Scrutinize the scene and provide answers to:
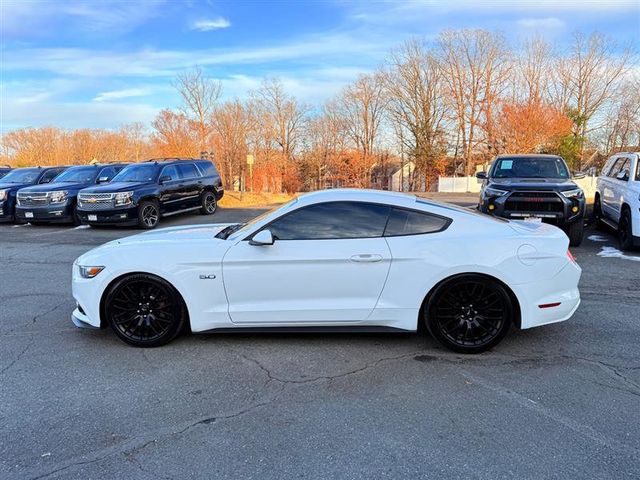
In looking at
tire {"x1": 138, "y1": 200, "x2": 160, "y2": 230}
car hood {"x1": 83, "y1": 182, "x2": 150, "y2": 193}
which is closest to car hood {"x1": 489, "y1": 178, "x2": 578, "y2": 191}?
tire {"x1": 138, "y1": 200, "x2": 160, "y2": 230}

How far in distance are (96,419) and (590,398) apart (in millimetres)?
3494

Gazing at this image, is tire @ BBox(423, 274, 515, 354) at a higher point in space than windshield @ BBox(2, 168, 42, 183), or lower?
lower

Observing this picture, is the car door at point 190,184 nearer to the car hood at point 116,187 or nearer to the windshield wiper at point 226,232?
the car hood at point 116,187

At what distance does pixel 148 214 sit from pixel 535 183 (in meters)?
9.82

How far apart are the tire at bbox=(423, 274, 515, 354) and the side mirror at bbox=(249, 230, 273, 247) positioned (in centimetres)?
150

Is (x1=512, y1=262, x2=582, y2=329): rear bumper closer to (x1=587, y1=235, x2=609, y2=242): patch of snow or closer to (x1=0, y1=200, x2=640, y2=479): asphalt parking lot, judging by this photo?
(x1=0, y1=200, x2=640, y2=479): asphalt parking lot

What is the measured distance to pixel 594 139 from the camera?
154 feet

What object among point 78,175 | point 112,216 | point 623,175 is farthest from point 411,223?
point 78,175

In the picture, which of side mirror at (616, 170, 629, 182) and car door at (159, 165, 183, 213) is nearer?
side mirror at (616, 170, 629, 182)

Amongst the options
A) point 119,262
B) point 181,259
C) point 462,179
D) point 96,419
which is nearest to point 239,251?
point 181,259

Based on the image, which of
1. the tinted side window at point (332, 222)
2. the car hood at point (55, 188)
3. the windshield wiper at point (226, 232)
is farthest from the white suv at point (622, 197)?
the car hood at point (55, 188)

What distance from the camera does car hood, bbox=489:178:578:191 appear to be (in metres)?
9.06

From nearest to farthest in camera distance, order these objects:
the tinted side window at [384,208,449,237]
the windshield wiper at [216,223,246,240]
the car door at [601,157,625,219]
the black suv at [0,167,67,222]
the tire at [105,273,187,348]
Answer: the tinted side window at [384,208,449,237], the tire at [105,273,187,348], the windshield wiper at [216,223,246,240], the car door at [601,157,625,219], the black suv at [0,167,67,222]

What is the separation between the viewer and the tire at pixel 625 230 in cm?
855
